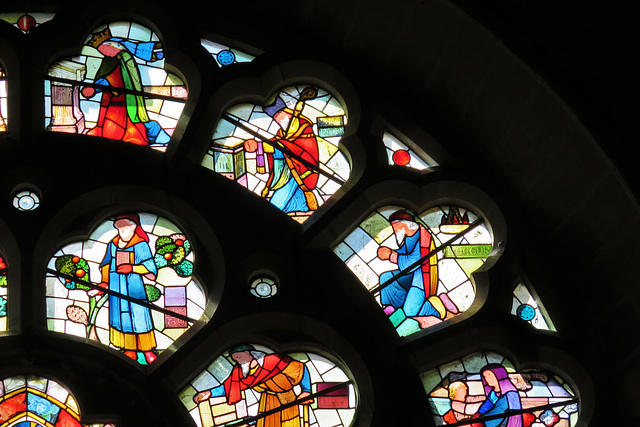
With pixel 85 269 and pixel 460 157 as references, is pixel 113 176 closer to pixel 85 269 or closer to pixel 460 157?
pixel 85 269

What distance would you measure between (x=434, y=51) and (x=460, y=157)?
819mm

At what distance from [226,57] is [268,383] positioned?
2662 millimetres

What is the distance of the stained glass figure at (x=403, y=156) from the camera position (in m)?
9.34

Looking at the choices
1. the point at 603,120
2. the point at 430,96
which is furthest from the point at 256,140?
the point at 603,120

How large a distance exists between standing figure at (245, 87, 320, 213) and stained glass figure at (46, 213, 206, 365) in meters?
0.85

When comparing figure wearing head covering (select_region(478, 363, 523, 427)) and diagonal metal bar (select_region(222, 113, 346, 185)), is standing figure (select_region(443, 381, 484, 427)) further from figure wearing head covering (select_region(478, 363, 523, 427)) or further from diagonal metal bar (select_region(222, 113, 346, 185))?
diagonal metal bar (select_region(222, 113, 346, 185))

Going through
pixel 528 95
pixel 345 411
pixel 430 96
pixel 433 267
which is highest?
pixel 430 96

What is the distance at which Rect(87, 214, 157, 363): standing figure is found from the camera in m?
8.35

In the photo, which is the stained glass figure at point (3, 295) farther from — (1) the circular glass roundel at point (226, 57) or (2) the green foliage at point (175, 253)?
(1) the circular glass roundel at point (226, 57)

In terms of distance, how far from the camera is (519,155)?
906 cm

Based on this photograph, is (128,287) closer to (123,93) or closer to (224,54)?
(123,93)

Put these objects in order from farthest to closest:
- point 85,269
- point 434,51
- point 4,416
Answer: point 434,51 < point 85,269 < point 4,416

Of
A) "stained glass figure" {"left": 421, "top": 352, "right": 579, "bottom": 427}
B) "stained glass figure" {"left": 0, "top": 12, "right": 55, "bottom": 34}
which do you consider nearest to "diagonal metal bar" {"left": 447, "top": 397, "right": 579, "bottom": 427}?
"stained glass figure" {"left": 421, "top": 352, "right": 579, "bottom": 427}

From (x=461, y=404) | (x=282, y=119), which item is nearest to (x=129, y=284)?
(x=282, y=119)
